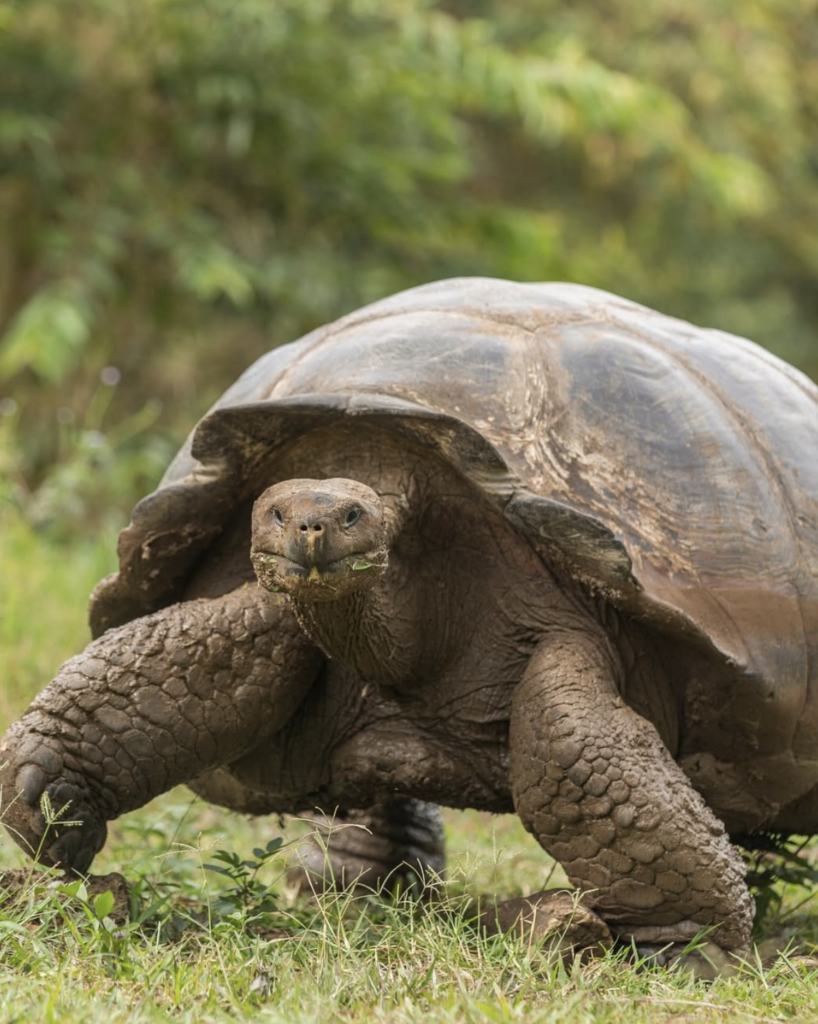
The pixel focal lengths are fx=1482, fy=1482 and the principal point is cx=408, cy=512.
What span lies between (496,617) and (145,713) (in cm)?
83

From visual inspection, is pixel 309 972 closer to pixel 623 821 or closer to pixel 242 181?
pixel 623 821

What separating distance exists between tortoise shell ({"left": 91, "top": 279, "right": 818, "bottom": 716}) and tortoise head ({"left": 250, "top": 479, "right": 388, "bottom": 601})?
29cm

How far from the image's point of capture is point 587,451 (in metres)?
3.39

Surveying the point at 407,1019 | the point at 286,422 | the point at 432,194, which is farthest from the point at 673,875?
the point at 432,194

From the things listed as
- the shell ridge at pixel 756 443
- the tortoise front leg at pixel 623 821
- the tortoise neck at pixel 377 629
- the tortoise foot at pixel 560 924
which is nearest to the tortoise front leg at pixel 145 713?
the tortoise neck at pixel 377 629

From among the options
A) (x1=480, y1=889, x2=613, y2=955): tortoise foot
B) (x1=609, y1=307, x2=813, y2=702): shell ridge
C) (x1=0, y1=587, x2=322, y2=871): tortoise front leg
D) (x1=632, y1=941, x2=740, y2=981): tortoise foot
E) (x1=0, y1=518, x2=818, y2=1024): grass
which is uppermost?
(x1=609, y1=307, x2=813, y2=702): shell ridge

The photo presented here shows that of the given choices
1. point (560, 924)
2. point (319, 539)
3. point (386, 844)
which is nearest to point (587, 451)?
point (319, 539)

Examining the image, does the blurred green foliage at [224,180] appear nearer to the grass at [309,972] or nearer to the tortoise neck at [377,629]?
the tortoise neck at [377,629]

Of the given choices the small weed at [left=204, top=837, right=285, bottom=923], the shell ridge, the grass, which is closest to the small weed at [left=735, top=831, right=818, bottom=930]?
the grass

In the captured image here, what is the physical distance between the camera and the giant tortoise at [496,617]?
3158 mm

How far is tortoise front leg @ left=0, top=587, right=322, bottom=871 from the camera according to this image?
3264mm

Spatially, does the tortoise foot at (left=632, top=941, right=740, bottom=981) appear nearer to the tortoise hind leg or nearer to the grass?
the grass

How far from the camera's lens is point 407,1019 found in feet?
7.96

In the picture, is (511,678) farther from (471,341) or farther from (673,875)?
(471,341)
